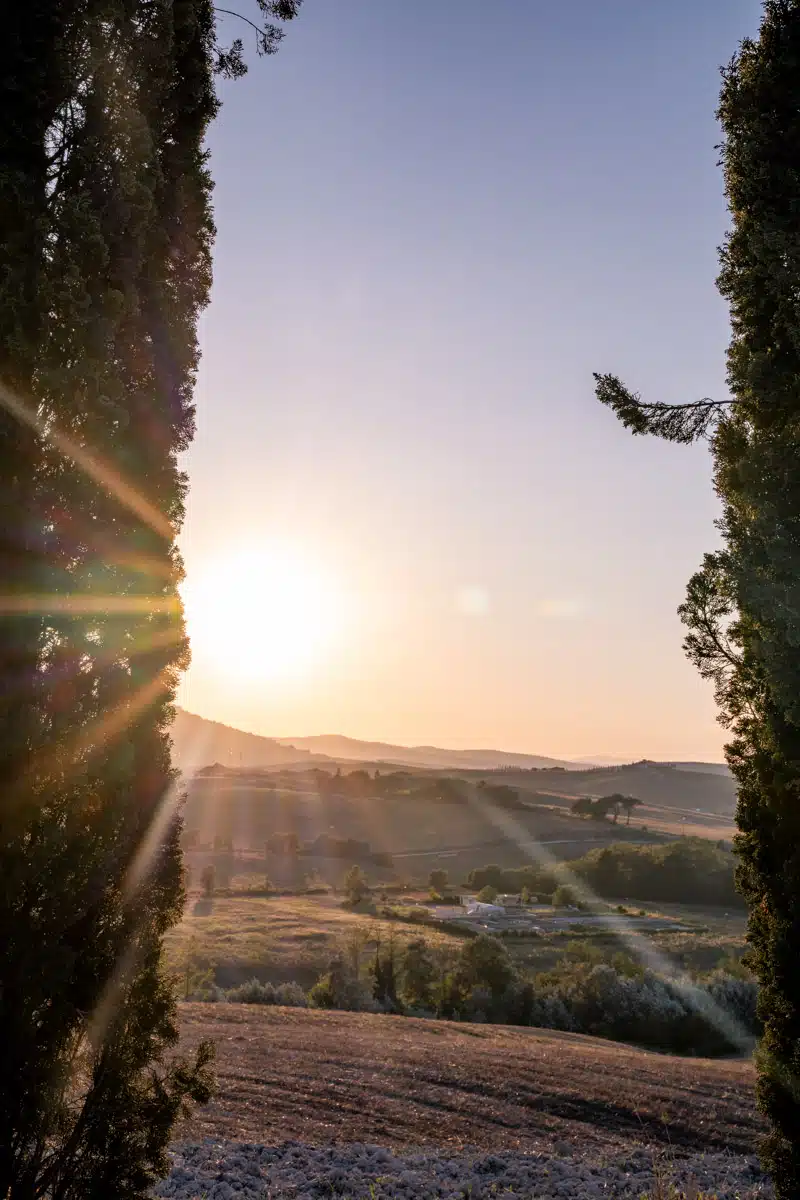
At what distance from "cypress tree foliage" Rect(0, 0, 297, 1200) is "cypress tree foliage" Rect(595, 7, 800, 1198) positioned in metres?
4.95

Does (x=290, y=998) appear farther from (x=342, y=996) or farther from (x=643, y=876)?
(x=643, y=876)

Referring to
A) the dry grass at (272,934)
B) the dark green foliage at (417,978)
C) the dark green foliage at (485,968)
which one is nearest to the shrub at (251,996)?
the dry grass at (272,934)

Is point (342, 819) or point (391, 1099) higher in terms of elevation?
point (391, 1099)

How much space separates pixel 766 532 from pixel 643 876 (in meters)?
70.3

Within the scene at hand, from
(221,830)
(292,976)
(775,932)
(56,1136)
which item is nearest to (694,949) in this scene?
(292,976)

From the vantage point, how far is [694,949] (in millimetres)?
43000

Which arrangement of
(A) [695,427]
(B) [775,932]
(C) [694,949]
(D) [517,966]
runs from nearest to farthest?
1. (B) [775,932]
2. (A) [695,427]
3. (D) [517,966]
4. (C) [694,949]

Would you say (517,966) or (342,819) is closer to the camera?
(517,966)

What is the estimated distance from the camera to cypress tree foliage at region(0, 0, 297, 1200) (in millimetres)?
5266

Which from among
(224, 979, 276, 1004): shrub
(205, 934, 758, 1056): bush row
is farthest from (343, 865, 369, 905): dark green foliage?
(224, 979, 276, 1004): shrub

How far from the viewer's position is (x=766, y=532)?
722 cm

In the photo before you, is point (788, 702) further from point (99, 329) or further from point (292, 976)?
point (292, 976)

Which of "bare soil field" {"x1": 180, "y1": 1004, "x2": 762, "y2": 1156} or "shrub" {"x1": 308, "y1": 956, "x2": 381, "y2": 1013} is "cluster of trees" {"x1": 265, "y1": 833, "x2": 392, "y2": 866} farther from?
"bare soil field" {"x1": 180, "y1": 1004, "x2": 762, "y2": 1156}

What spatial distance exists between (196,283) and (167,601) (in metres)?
2.98
